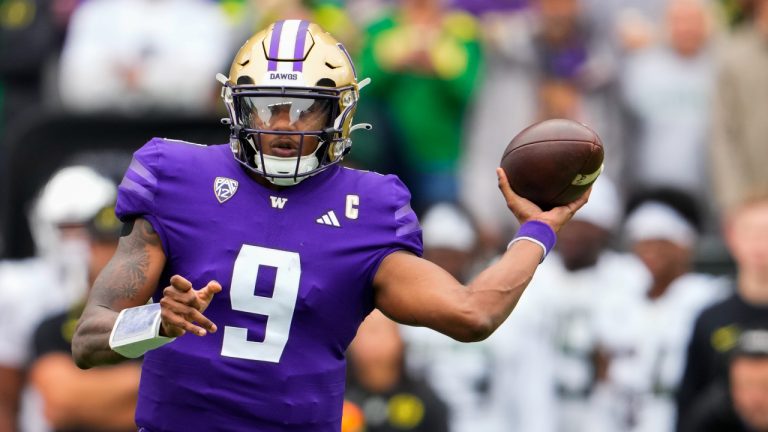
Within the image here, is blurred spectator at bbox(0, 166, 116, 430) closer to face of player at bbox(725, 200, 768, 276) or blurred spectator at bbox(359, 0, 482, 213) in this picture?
blurred spectator at bbox(359, 0, 482, 213)

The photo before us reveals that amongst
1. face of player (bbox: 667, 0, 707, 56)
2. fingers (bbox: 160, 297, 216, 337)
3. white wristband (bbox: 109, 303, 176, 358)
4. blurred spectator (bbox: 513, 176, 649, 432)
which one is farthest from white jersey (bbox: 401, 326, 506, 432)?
fingers (bbox: 160, 297, 216, 337)

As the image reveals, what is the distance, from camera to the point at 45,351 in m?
7.62

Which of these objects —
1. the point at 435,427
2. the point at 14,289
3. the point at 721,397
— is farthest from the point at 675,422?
the point at 14,289

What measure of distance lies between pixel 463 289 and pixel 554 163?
44 centimetres

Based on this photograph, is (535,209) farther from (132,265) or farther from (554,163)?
(132,265)

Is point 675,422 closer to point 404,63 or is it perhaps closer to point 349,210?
point 404,63

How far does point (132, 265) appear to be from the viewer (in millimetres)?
4781

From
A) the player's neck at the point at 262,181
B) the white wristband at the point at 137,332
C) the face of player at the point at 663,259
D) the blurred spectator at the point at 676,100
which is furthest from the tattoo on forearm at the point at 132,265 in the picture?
the blurred spectator at the point at 676,100

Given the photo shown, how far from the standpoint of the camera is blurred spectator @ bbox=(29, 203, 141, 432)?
714 centimetres

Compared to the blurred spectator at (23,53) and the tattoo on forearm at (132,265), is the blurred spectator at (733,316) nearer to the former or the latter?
the tattoo on forearm at (132,265)

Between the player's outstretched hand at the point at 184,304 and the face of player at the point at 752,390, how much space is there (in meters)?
3.51

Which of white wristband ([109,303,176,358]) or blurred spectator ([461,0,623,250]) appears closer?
white wristband ([109,303,176,358])

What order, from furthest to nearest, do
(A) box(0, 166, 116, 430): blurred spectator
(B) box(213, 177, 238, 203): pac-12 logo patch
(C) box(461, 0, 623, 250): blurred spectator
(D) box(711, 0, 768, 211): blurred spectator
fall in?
(C) box(461, 0, 623, 250): blurred spectator → (D) box(711, 0, 768, 211): blurred spectator → (A) box(0, 166, 116, 430): blurred spectator → (B) box(213, 177, 238, 203): pac-12 logo patch

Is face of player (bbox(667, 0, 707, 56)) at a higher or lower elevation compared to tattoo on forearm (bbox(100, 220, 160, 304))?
lower
